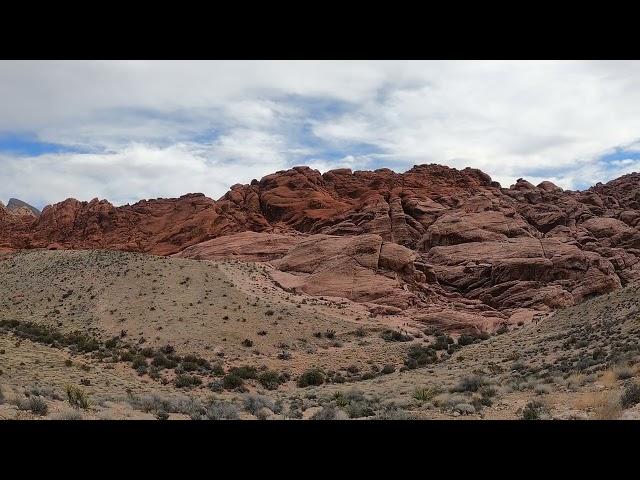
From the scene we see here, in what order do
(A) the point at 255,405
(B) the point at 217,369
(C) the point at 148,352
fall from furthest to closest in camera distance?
(C) the point at 148,352, (B) the point at 217,369, (A) the point at 255,405

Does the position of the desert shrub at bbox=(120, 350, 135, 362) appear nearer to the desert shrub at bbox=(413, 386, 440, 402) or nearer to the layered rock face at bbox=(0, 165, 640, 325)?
the desert shrub at bbox=(413, 386, 440, 402)

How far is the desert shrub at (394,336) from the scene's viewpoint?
34250mm

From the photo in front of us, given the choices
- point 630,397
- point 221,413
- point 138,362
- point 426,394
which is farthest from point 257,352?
point 630,397

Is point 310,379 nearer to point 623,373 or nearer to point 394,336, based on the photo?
point 394,336

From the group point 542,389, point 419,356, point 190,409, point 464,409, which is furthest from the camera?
point 419,356

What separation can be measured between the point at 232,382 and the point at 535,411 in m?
15.2

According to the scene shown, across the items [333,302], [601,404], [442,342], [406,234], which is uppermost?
[406,234]

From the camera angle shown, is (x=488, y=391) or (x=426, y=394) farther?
(x=426, y=394)

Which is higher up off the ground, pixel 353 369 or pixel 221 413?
pixel 221 413

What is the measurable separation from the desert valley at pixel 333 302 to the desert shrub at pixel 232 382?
0.13 metres

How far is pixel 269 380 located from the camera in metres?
25.7

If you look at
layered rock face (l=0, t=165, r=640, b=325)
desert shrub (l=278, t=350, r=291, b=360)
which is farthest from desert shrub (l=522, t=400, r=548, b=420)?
layered rock face (l=0, t=165, r=640, b=325)

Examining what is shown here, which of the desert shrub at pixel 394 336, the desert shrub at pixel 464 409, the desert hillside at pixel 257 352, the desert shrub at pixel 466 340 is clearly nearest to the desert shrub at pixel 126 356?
the desert hillside at pixel 257 352

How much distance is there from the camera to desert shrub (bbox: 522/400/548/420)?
1184 centimetres
